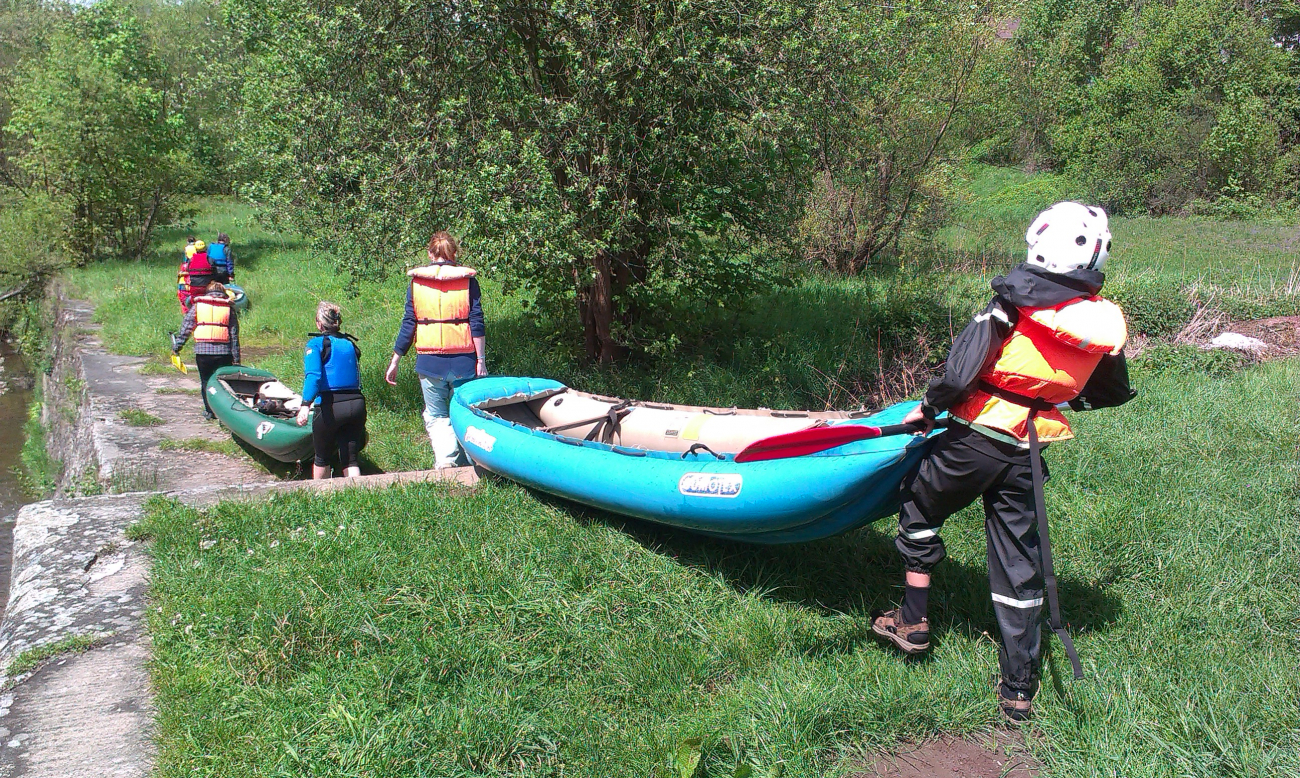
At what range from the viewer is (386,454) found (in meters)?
7.41

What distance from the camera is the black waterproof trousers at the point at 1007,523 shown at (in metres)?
3.19

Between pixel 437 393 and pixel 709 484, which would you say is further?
pixel 437 393

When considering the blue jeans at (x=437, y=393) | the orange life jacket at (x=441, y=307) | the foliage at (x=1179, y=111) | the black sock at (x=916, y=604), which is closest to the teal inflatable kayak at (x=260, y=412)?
the blue jeans at (x=437, y=393)

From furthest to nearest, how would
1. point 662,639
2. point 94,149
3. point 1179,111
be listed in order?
point 1179,111 < point 94,149 < point 662,639

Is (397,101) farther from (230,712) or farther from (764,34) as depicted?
(230,712)

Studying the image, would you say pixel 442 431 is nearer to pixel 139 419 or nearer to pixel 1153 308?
→ pixel 139 419

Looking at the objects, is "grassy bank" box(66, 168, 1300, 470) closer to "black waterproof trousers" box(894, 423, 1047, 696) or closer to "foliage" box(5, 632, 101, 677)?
"foliage" box(5, 632, 101, 677)

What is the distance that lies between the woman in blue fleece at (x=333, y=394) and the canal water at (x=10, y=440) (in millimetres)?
2909

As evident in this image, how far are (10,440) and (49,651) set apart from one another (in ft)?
37.1

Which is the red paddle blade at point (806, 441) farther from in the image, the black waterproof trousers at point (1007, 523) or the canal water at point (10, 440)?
the canal water at point (10, 440)

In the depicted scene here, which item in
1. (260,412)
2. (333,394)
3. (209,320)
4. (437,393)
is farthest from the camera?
(209,320)

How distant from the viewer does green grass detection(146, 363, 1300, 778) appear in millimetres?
3008

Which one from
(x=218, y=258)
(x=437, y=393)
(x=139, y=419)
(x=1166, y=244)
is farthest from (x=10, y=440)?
(x=1166, y=244)

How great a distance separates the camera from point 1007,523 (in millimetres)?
3230
